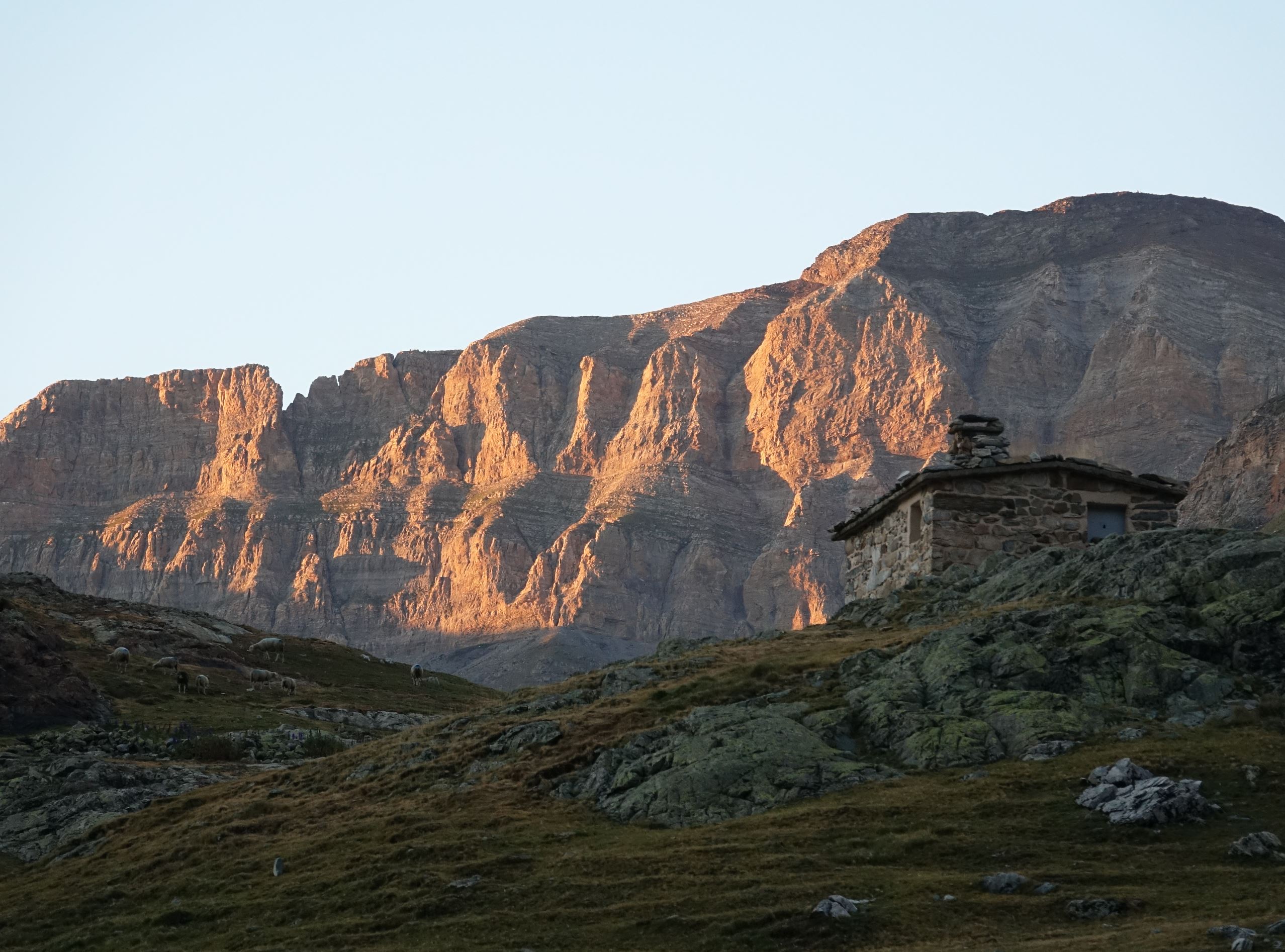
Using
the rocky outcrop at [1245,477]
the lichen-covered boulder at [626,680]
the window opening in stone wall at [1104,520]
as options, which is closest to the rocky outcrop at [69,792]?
the lichen-covered boulder at [626,680]

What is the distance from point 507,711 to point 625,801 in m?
9.94

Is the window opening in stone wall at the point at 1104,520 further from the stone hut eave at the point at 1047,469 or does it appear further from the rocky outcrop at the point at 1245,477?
the rocky outcrop at the point at 1245,477

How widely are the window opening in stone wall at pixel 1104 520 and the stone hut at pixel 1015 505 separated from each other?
2 cm

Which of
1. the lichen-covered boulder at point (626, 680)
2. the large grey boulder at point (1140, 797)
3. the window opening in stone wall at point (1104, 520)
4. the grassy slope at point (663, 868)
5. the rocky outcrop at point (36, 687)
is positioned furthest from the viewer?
the rocky outcrop at point (36, 687)

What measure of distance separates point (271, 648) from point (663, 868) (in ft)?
184

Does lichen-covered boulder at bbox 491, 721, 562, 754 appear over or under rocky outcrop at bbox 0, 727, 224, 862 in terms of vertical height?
over

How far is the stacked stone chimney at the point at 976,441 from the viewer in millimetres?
43750

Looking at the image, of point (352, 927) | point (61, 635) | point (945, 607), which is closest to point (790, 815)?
point (352, 927)

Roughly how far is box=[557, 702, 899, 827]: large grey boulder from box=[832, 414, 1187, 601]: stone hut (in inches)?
507

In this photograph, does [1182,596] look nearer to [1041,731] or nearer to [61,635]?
[1041,731]

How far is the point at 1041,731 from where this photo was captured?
2725 centimetres

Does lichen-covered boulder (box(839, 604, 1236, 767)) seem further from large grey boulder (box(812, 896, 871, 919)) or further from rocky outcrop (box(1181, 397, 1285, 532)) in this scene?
rocky outcrop (box(1181, 397, 1285, 532))

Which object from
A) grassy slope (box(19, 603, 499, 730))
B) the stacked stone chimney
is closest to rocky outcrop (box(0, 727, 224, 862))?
grassy slope (box(19, 603, 499, 730))

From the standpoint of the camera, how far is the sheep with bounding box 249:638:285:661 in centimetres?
7719
